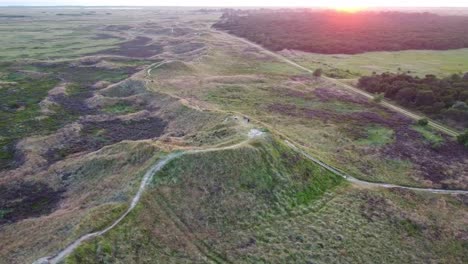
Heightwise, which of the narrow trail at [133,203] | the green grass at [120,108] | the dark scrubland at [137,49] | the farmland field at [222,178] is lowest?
the dark scrubland at [137,49]

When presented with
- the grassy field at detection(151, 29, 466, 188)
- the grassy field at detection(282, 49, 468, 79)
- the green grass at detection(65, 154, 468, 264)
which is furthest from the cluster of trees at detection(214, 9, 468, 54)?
the green grass at detection(65, 154, 468, 264)

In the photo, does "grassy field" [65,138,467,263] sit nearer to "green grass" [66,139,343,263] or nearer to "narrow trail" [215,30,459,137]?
"green grass" [66,139,343,263]

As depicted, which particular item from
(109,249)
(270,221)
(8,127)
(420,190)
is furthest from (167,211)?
(8,127)

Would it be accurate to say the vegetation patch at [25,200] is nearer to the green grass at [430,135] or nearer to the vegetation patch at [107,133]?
the vegetation patch at [107,133]

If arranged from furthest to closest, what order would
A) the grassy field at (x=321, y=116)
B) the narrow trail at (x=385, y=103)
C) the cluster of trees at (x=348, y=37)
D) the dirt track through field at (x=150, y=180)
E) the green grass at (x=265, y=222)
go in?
the cluster of trees at (x=348, y=37), the narrow trail at (x=385, y=103), the grassy field at (x=321, y=116), the green grass at (x=265, y=222), the dirt track through field at (x=150, y=180)

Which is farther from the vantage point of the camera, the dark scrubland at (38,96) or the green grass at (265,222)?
the dark scrubland at (38,96)

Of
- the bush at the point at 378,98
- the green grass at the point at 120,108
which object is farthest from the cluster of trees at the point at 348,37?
the green grass at the point at 120,108

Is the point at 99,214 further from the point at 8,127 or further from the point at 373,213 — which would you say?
the point at 8,127

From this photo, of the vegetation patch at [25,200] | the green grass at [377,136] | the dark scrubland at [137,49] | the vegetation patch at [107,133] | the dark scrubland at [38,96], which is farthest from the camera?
the dark scrubland at [137,49]
